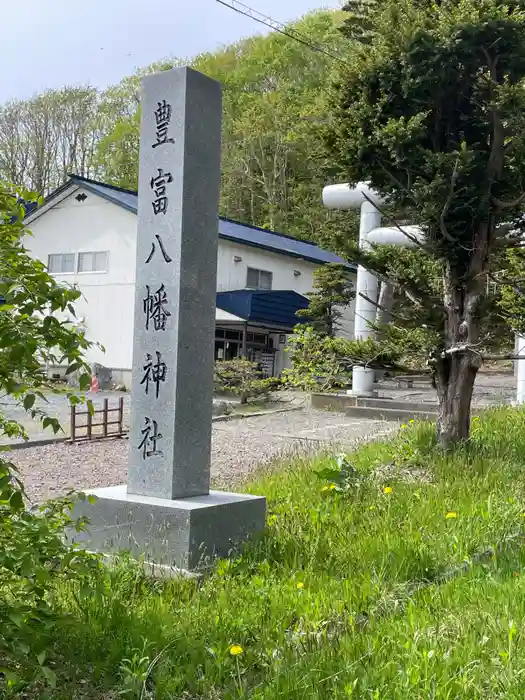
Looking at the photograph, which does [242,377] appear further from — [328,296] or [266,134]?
[266,134]

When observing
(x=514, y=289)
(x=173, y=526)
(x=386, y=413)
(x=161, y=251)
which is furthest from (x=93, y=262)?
(x=173, y=526)

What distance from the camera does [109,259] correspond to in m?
24.2

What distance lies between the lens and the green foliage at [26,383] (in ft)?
7.23

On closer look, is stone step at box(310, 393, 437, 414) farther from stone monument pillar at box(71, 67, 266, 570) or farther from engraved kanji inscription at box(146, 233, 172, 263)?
engraved kanji inscription at box(146, 233, 172, 263)

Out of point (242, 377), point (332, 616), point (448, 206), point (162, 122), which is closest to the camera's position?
point (332, 616)

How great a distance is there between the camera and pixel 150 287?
5.27 metres

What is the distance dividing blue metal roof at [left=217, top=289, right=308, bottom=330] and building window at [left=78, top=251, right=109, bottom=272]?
13.3ft

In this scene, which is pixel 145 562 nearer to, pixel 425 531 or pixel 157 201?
pixel 425 531

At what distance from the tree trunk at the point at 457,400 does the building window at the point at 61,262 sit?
19652mm

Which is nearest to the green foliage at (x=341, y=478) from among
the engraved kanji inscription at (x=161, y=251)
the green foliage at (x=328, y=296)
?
the engraved kanji inscription at (x=161, y=251)

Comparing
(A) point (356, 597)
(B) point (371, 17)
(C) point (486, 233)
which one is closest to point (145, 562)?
(A) point (356, 597)

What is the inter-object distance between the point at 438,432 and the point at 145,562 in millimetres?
4300

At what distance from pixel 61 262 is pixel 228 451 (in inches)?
609

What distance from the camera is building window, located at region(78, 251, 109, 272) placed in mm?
24438
